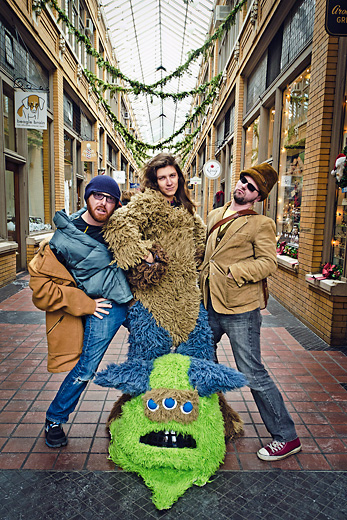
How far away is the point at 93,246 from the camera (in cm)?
238

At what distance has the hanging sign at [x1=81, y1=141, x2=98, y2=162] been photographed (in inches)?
552

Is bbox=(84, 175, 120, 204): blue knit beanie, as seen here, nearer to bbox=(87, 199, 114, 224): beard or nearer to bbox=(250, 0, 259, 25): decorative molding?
bbox=(87, 199, 114, 224): beard

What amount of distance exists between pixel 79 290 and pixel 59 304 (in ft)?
0.52

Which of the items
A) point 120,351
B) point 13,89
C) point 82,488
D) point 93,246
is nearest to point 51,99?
point 13,89

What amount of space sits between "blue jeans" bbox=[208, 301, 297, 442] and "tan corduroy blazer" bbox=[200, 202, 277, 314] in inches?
3.8

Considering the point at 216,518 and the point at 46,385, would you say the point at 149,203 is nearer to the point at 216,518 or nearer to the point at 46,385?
the point at 216,518

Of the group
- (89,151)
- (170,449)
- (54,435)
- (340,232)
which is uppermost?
(89,151)

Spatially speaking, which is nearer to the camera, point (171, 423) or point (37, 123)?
point (171, 423)

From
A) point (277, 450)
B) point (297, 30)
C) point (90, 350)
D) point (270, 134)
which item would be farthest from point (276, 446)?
point (270, 134)

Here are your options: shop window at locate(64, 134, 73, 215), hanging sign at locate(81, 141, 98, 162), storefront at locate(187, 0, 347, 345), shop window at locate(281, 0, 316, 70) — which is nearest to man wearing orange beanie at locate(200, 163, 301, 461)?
storefront at locate(187, 0, 347, 345)

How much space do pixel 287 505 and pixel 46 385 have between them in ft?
7.92

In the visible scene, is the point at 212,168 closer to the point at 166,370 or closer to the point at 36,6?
the point at 36,6

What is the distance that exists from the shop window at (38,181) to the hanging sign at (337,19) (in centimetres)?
776

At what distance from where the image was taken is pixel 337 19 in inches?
130
